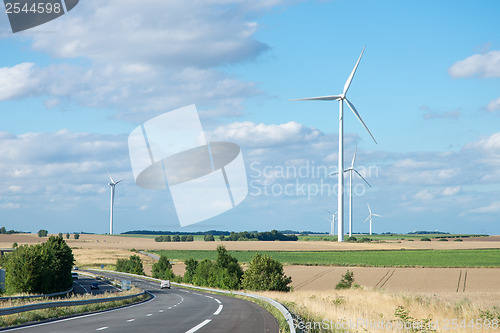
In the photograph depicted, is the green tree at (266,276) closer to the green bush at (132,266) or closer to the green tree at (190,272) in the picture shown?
the green tree at (190,272)

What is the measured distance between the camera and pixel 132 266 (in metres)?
136

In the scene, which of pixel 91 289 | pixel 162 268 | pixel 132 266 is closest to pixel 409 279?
pixel 91 289

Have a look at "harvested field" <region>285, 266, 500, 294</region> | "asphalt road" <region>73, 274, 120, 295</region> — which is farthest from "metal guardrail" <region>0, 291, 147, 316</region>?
"harvested field" <region>285, 266, 500, 294</region>

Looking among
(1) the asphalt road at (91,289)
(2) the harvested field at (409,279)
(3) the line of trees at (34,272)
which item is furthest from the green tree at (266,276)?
(3) the line of trees at (34,272)

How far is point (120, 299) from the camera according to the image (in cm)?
4334

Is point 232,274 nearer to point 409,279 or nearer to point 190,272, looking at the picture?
point 190,272

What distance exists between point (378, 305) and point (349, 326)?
17.5 meters

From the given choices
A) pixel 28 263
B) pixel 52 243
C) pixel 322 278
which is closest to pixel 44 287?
pixel 28 263

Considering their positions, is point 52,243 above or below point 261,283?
above

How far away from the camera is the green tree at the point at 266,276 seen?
6944 centimetres

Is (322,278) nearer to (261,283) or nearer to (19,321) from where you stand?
(261,283)

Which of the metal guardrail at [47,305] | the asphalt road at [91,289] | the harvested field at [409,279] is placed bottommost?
the asphalt road at [91,289]

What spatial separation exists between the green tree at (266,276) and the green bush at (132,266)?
213 feet

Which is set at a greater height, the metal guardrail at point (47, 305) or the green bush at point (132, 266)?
the metal guardrail at point (47, 305)
